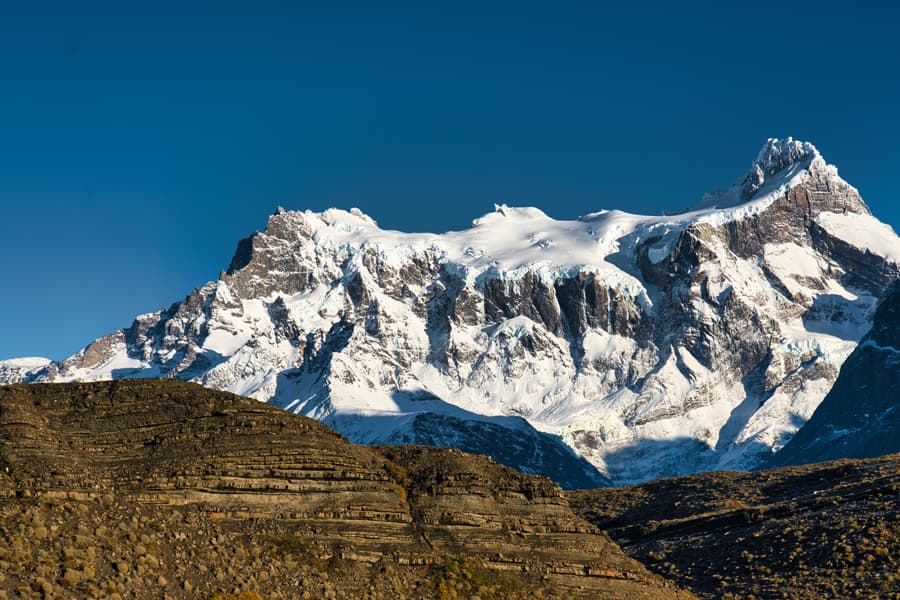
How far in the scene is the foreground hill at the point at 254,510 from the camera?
4738 cm

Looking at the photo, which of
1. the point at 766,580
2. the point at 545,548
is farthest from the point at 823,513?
the point at 545,548

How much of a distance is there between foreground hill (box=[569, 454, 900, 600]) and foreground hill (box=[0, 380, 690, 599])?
1922 centimetres

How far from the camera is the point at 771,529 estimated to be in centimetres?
9788

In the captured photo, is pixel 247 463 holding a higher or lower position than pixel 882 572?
higher

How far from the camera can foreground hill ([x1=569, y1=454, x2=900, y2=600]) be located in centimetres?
8619

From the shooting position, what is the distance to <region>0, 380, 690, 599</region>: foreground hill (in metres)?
47.4

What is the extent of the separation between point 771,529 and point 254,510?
51394mm

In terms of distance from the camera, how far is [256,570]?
5044 cm

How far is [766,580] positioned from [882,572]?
7.09 m

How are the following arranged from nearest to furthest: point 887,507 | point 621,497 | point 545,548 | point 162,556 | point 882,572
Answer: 1. point 162,556
2. point 545,548
3. point 882,572
4. point 887,507
5. point 621,497

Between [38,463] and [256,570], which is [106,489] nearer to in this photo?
[38,463]

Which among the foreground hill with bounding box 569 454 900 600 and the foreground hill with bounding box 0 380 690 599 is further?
the foreground hill with bounding box 569 454 900 600

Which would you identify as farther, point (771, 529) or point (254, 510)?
point (771, 529)

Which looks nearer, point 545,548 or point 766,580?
point 545,548
